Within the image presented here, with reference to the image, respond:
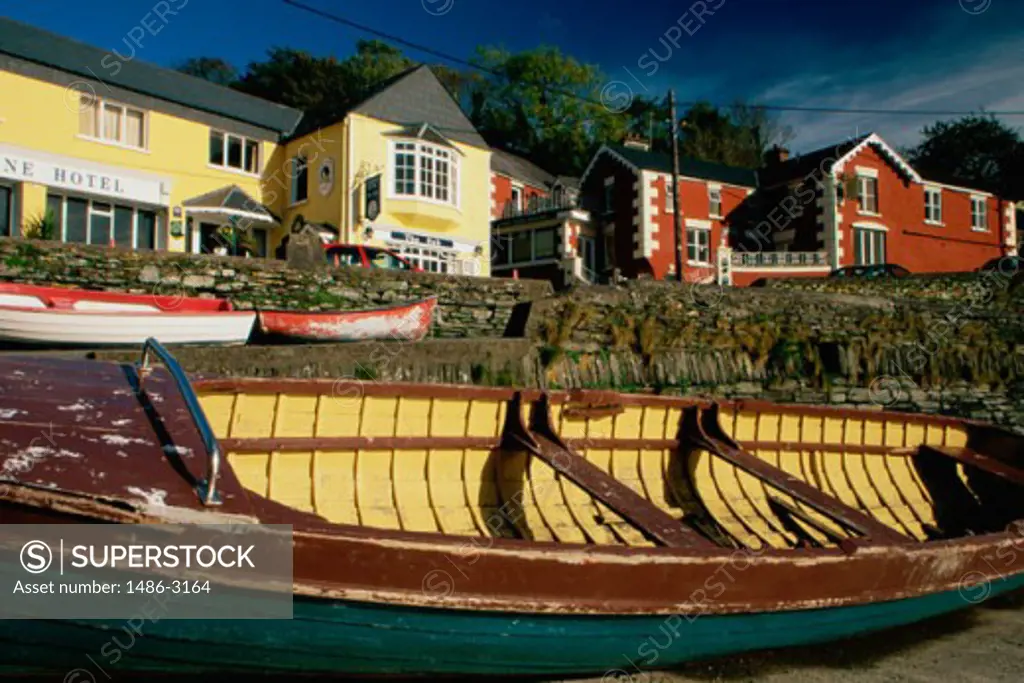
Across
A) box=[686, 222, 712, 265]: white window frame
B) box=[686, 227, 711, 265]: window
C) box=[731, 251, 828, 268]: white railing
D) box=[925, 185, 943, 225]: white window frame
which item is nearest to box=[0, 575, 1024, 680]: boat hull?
box=[731, 251, 828, 268]: white railing

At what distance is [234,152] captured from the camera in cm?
2305

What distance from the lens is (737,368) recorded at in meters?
12.8

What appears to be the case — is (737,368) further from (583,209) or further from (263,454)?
(583,209)

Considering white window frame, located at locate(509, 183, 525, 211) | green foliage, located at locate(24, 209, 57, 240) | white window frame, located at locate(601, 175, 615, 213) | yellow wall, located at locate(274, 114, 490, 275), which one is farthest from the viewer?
white window frame, located at locate(509, 183, 525, 211)

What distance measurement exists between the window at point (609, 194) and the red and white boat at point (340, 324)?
84.1 ft

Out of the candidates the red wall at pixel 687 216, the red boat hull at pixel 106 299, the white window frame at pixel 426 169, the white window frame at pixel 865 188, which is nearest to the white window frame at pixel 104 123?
the white window frame at pixel 426 169

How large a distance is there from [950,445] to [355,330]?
7.53 meters

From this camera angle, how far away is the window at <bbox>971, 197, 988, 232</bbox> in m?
38.5

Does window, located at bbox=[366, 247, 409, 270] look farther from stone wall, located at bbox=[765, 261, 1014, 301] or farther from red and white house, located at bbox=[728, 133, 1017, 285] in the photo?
red and white house, located at bbox=[728, 133, 1017, 285]

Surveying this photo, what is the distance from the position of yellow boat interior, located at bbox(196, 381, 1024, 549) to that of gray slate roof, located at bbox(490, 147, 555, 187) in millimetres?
28497

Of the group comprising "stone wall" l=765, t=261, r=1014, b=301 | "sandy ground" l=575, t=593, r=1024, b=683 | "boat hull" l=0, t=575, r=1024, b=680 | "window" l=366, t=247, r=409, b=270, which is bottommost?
"sandy ground" l=575, t=593, r=1024, b=683

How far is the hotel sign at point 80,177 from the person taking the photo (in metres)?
18.0

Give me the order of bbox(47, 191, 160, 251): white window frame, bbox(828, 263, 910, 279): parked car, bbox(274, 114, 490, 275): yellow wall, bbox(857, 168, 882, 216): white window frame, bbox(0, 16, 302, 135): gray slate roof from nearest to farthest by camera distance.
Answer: bbox(0, 16, 302, 135): gray slate roof
bbox(47, 191, 160, 251): white window frame
bbox(274, 114, 490, 275): yellow wall
bbox(828, 263, 910, 279): parked car
bbox(857, 168, 882, 216): white window frame

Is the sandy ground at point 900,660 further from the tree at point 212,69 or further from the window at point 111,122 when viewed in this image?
the tree at point 212,69
